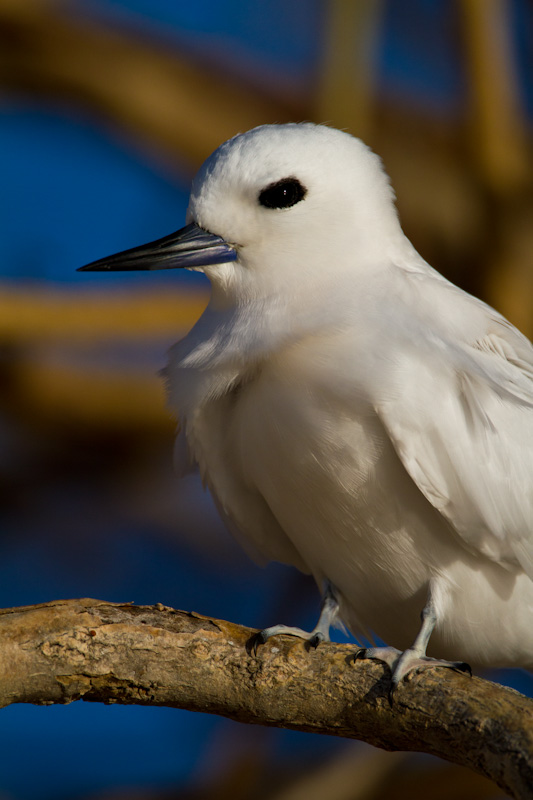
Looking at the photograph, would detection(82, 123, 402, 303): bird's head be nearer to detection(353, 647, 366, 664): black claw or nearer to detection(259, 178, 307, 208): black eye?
detection(259, 178, 307, 208): black eye

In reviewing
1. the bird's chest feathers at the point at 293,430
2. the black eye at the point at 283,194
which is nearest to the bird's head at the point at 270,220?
the black eye at the point at 283,194

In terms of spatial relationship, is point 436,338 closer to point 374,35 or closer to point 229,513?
point 229,513

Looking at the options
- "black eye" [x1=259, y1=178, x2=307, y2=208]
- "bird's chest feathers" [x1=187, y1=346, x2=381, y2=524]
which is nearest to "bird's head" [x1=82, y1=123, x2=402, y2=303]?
"black eye" [x1=259, y1=178, x2=307, y2=208]

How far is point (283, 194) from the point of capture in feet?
4.82

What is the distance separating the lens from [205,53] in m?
3.26

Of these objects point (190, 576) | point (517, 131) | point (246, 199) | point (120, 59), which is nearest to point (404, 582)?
point (246, 199)

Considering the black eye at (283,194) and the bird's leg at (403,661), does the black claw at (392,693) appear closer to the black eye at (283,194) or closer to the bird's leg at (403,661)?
the bird's leg at (403,661)

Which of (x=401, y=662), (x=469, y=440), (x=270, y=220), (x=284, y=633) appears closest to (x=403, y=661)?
(x=401, y=662)

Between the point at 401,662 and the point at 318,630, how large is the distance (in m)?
0.25

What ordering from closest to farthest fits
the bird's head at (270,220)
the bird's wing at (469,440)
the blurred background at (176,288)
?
the bird's wing at (469,440), the bird's head at (270,220), the blurred background at (176,288)

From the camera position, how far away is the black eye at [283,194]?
1.46m

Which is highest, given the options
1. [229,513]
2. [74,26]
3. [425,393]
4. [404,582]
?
[74,26]

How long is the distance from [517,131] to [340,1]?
0.69 m

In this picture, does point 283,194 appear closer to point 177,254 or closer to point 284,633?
point 177,254
